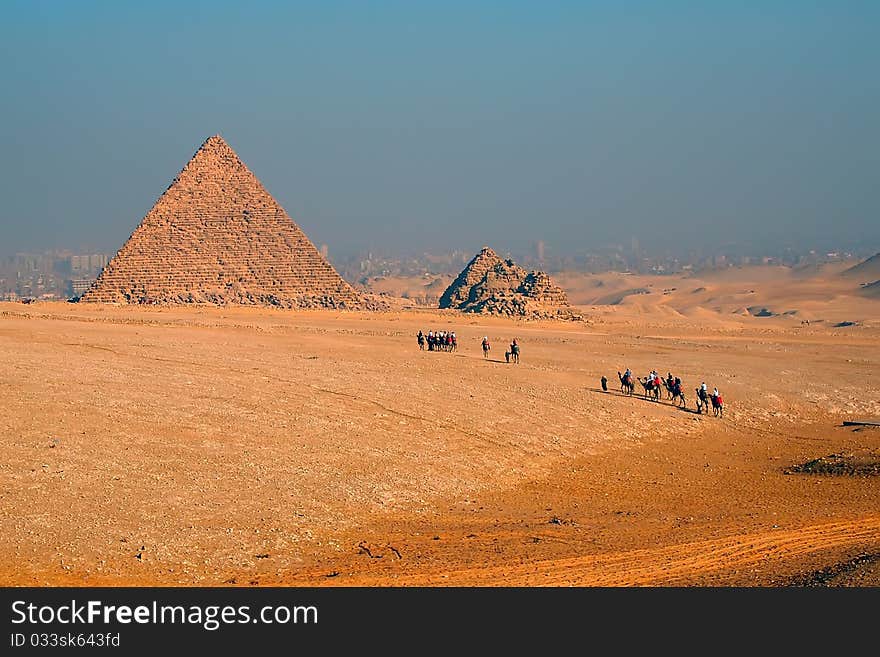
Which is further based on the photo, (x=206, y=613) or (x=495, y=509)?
(x=495, y=509)

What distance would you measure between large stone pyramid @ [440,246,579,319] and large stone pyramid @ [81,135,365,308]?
270 inches

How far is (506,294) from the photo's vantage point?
63.1 m

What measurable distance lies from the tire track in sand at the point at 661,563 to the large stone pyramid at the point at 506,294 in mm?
46581

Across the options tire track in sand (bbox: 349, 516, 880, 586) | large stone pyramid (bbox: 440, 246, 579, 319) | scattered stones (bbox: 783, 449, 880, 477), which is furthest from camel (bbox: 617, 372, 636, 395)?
large stone pyramid (bbox: 440, 246, 579, 319)

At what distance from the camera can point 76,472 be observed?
1337 cm

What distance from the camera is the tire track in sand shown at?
1036 cm

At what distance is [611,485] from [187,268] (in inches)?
2190

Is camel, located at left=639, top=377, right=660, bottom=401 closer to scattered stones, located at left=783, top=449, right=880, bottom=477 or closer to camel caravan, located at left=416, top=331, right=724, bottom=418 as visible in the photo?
camel caravan, located at left=416, top=331, right=724, bottom=418

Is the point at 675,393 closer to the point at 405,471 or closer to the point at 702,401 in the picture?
the point at 702,401

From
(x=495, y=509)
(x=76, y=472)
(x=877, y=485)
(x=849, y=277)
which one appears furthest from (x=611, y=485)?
(x=849, y=277)

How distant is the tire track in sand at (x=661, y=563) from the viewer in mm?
10359

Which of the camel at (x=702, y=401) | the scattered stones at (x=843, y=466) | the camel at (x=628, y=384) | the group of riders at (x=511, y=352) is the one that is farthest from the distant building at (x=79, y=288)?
the scattered stones at (x=843, y=466)

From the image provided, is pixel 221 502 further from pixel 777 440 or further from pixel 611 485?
pixel 777 440

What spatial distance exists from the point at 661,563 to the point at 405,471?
519 centimetres
